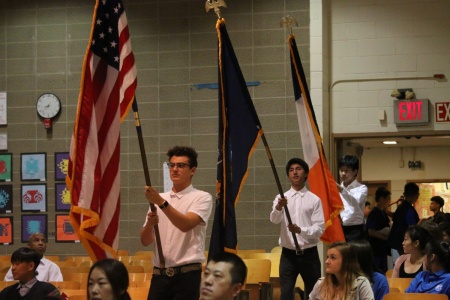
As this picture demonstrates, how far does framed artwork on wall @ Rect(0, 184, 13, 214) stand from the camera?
43.3 feet

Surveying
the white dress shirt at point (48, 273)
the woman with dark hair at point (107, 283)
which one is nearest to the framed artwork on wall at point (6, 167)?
the white dress shirt at point (48, 273)

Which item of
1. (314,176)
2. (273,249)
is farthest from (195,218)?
(273,249)

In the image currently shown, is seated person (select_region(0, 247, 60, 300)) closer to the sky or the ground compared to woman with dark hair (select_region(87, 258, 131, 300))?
closer to the ground

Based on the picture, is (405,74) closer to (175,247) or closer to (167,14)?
(167,14)

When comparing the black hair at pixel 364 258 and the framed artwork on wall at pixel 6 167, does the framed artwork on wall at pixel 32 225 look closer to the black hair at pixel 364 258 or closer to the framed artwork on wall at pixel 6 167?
the framed artwork on wall at pixel 6 167

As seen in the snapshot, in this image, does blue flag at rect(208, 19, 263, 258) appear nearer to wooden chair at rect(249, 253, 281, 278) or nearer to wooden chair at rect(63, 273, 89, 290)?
wooden chair at rect(63, 273, 89, 290)

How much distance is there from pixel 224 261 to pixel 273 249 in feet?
23.5

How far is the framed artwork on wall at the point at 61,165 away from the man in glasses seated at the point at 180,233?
710cm

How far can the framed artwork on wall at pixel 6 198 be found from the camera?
13.2 metres

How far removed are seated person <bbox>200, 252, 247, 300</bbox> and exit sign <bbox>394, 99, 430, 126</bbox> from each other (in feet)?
27.1

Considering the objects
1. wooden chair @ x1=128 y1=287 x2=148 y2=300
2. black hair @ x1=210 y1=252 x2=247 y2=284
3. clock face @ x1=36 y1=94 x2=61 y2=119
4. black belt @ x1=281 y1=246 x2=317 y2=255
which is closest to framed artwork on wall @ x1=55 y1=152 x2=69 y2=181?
clock face @ x1=36 y1=94 x2=61 y2=119

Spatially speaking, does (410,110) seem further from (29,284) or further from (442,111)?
(29,284)

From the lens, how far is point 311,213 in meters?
8.28

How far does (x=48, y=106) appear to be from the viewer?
1310 cm
